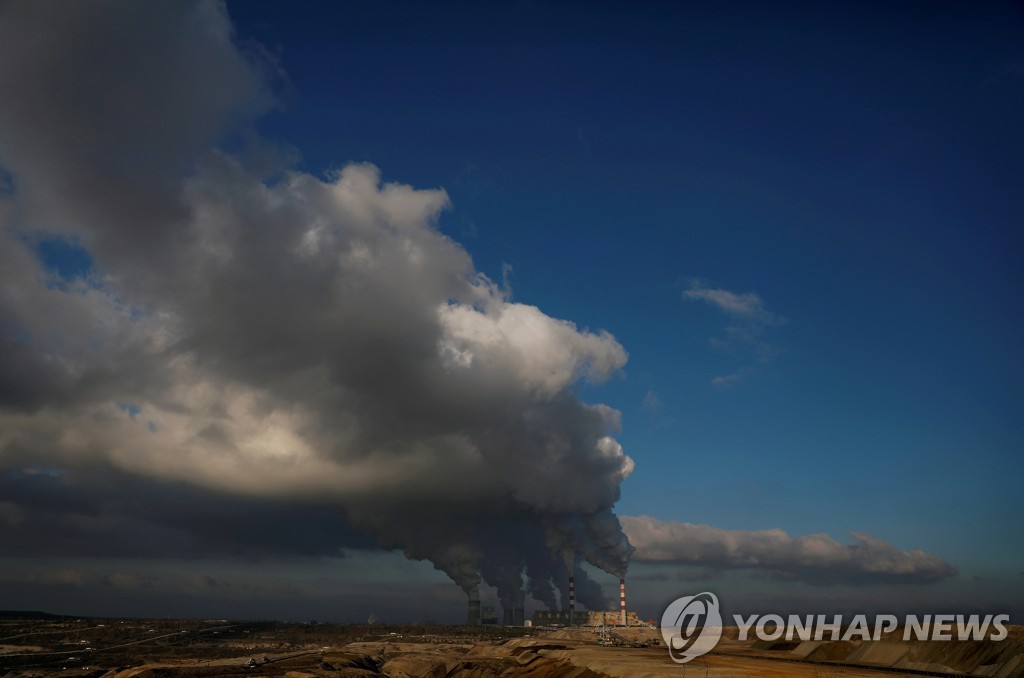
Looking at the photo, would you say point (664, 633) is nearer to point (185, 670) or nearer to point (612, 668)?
point (612, 668)

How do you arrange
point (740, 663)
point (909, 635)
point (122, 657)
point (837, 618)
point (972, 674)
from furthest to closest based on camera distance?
1. point (122, 657)
2. point (909, 635)
3. point (740, 663)
4. point (837, 618)
5. point (972, 674)

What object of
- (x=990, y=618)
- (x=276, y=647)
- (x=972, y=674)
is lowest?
(x=276, y=647)

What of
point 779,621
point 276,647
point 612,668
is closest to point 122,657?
point 276,647

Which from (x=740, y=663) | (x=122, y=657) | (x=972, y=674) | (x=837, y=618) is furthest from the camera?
(x=122, y=657)

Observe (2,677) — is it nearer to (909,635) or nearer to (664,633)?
(909,635)

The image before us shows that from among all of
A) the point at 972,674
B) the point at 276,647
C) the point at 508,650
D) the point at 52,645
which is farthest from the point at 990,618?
the point at 52,645

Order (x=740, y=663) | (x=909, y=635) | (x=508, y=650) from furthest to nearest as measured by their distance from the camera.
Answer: (x=508, y=650), (x=909, y=635), (x=740, y=663)

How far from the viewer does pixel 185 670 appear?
9369 cm

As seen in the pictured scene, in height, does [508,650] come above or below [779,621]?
below

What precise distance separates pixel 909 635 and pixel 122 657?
149 m

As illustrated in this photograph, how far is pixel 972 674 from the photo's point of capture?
75312 millimetres

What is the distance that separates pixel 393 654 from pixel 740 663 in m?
75.1

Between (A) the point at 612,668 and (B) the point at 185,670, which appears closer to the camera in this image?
(A) the point at 612,668

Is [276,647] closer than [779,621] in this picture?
No
